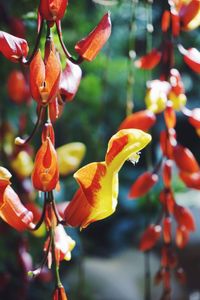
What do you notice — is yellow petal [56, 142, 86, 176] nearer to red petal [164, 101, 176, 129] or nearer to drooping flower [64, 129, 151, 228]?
red petal [164, 101, 176, 129]

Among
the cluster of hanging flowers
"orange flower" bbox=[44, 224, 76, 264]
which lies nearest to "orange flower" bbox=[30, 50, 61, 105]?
the cluster of hanging flowers

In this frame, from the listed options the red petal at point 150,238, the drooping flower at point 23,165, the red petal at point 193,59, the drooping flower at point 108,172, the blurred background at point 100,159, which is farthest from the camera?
the blurred background at point 100,159

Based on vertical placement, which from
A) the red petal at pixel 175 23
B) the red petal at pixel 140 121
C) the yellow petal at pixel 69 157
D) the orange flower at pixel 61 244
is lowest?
the yellow petal at pixel 69 157

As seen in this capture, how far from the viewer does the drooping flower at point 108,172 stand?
43 cm

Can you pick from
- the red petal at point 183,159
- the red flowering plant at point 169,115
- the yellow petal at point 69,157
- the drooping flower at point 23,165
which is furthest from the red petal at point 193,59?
the drooping flower at point 23,165

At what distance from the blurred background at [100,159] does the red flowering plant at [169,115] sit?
26 cm

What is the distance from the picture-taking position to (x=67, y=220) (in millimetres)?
476

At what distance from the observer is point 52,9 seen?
45 centimetres

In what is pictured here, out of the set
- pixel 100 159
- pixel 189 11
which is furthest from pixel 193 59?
pixel 100 159

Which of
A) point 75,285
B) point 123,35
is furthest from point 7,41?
point 123,35

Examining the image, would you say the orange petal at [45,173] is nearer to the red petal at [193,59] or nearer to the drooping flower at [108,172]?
the drooping flower at [108,172]

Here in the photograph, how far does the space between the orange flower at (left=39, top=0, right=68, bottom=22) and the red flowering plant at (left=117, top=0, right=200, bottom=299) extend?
0.15 meters

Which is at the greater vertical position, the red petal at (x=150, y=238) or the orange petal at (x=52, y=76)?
the orange petal at (x=52, y=76)

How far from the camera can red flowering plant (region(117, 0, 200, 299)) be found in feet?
1.93
